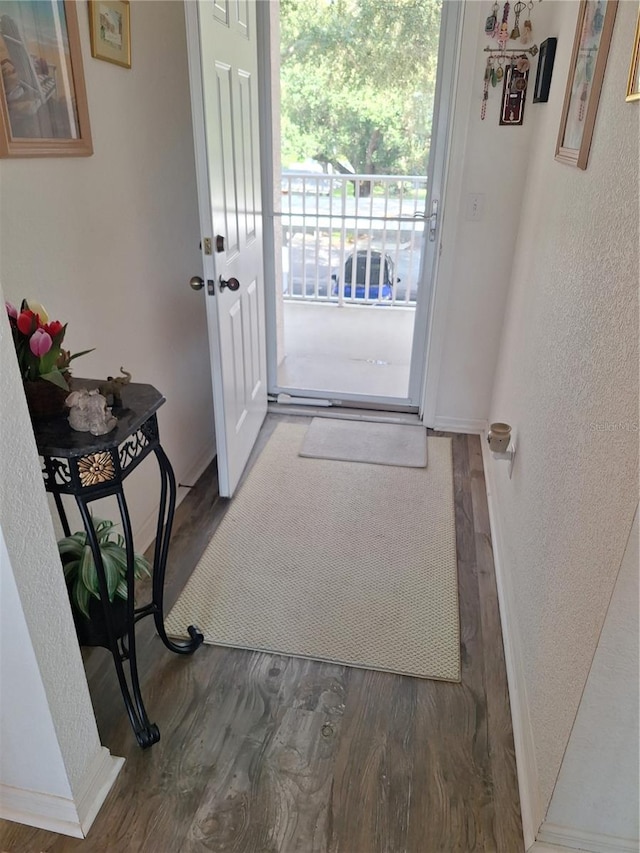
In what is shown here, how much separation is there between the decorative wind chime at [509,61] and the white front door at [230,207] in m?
0.97

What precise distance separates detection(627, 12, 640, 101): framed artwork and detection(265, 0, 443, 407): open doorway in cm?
164

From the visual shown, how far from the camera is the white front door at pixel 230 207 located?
A: 1840mm

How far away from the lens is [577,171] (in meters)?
1.52

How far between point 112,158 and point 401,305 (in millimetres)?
3563

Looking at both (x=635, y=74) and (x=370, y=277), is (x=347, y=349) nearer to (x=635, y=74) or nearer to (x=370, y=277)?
(x=370, y=277)

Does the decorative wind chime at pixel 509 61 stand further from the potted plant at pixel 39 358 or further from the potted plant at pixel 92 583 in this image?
the potted plant at pixel 92 583

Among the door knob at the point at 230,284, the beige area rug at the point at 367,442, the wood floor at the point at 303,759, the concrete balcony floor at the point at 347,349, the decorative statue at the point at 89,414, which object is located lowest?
the wood floor at the point at 303,759

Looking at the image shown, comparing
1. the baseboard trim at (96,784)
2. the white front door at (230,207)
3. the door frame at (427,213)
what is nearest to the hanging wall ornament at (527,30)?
the door frame at (427,213)

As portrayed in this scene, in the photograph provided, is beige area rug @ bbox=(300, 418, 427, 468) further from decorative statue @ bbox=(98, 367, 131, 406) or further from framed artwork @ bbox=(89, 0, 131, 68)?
framed artwork @ bbox=(89, 0, 131, 68)

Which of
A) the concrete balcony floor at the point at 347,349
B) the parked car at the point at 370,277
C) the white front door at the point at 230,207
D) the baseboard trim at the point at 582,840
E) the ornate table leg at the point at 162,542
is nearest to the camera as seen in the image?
the baseboard trim at the point at 582,840

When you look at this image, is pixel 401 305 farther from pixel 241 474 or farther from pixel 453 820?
pixel 453 820

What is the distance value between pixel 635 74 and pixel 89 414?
1217 millimetres

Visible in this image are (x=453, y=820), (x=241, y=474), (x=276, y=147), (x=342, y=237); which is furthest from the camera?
(x=342, y=237)

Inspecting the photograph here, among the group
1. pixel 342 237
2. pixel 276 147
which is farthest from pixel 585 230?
pixel 342 237
